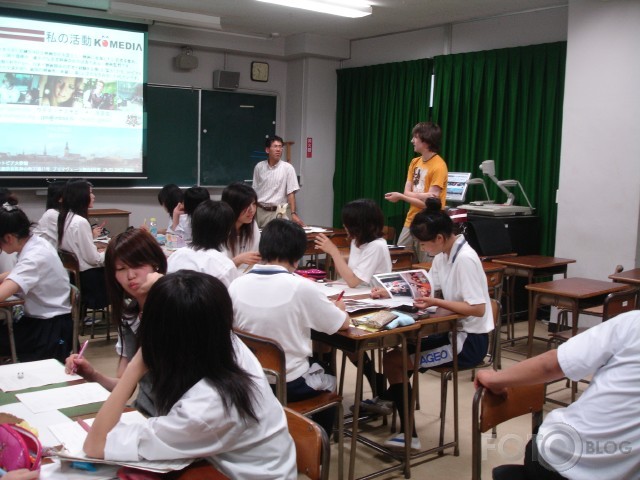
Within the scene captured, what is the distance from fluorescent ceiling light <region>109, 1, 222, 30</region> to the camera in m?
6.76

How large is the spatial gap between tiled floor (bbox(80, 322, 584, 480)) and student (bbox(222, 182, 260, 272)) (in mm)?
1098

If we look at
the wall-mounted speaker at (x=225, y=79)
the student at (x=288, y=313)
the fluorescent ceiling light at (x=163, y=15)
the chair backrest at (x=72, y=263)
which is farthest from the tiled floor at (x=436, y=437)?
the wall-mounted speaker at (x=225, y=79)

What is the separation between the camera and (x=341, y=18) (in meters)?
7.23

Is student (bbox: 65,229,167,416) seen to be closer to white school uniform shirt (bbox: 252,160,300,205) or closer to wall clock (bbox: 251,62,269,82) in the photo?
white school uniform shirt (bbox: 252,160,300,205)

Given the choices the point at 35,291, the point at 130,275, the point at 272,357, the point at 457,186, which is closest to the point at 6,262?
the point at 35,291

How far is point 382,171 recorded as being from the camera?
26.3 feet

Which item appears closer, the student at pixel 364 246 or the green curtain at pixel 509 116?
the student at pixel 364 246

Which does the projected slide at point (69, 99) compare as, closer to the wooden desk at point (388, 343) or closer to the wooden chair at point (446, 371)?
the wooden chair at point (446, 371)

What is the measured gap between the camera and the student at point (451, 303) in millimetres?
3123

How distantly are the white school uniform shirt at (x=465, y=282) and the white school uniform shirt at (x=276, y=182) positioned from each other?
403cm

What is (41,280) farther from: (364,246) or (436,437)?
(436,437)

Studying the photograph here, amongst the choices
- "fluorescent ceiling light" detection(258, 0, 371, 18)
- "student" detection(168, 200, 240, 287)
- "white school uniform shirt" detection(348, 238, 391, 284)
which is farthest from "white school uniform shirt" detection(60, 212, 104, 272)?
"fluorescent ceiling light" detection(258, 0, 371, 18)

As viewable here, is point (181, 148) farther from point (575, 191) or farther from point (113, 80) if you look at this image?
point (575, 191)

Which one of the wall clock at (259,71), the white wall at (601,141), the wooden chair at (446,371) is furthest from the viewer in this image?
the wall clock at (259,71)
